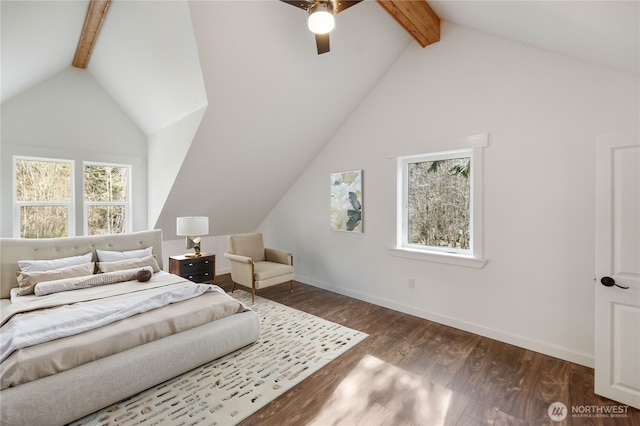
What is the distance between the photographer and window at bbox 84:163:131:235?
4402mm

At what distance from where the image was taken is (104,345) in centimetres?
201

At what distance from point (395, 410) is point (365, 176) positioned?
2.82 m

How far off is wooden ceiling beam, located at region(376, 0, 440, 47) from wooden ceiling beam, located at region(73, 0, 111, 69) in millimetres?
2748

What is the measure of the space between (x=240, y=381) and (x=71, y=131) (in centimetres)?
435

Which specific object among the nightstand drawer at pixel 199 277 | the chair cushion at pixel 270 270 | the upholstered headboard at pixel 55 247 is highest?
the upholstered headboard at pixel 55 247

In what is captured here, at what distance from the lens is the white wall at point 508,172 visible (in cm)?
246

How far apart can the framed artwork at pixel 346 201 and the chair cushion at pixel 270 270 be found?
973mm

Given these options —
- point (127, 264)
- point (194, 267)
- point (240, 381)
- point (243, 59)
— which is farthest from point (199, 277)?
point (243, 59)

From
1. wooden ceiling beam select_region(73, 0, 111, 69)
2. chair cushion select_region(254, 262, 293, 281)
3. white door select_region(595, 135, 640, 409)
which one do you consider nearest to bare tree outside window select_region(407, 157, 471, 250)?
white door select_region(595, 135, 640, 409)

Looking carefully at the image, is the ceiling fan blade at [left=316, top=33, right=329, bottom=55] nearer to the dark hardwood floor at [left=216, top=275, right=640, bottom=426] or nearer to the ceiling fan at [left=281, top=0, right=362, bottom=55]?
the ceiling fan at [left=281, top=0, right=362, bottom=55]

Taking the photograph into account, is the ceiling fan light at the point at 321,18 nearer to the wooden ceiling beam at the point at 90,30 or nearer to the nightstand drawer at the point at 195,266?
the wooden ceiling beam at the point at 90,30

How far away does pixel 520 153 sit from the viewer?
9.07ft

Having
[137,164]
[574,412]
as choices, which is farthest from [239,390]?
[137,164]

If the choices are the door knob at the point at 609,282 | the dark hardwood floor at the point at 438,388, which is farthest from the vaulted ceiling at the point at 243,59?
the dark hardwood floor at the point at 438,388
